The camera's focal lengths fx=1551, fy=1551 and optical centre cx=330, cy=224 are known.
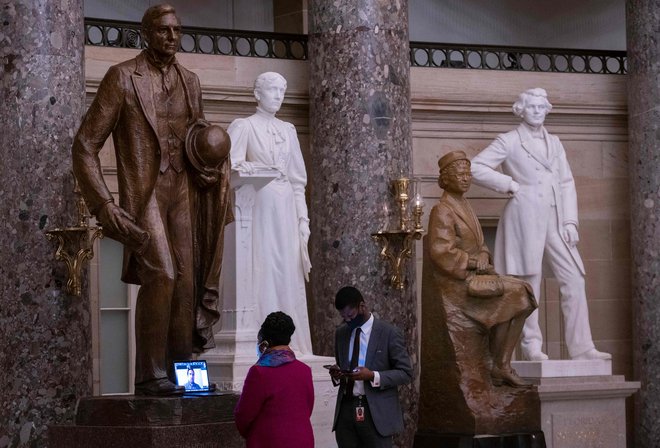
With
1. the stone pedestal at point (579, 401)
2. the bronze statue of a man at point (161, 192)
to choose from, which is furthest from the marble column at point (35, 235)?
the stone pedestal at point (579, 401)

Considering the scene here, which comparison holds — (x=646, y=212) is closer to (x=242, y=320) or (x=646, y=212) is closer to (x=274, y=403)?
(x=242, y=320)

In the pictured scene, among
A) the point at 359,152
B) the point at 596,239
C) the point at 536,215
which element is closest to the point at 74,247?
the point at 359,152

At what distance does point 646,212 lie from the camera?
14055mm

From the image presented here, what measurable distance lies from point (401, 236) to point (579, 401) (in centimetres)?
193

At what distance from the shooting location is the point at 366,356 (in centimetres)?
894

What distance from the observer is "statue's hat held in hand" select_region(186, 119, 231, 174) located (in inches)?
297

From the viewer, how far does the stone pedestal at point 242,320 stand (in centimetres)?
1044

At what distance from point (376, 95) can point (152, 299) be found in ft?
17.0

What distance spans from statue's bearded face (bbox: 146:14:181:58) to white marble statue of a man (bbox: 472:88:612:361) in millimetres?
5378

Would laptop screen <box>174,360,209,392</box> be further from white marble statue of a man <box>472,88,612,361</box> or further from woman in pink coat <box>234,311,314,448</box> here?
white marble statue of a man <box>472,88,612,361</box>

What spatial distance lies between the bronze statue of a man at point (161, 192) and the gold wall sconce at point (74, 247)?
6.56 ft

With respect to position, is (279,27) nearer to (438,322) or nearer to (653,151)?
(653,151)

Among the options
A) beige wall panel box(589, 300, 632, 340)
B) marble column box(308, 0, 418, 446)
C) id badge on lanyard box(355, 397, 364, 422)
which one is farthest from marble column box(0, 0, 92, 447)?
beige wall panel box(589, 300, 632, 340)

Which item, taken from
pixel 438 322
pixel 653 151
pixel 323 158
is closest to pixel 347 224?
pixel 323 158
